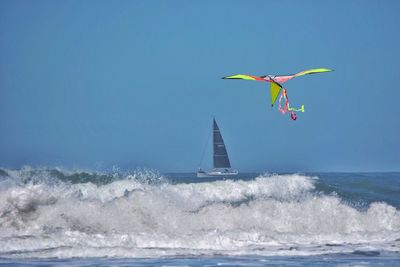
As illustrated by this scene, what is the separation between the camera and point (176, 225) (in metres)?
14.9

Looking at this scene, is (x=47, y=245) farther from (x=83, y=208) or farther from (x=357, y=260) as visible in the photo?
(x=357, y=260)

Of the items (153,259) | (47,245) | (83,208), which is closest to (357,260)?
(153,259)

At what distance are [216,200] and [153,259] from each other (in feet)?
28.4

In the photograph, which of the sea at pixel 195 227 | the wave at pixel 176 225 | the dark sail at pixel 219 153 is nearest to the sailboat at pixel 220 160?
the dark sail at pixel 219 153

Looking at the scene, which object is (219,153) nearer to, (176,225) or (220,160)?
(220,160)

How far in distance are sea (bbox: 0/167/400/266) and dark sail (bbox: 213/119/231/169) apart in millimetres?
16201

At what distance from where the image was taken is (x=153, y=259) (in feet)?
36.6

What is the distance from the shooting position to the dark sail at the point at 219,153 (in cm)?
3766

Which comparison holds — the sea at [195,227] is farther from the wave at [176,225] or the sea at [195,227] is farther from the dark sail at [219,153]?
the dark sail at [219,153]

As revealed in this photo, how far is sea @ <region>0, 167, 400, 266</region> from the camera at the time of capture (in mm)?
11359

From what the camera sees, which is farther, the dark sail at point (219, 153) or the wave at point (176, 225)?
the dark sail at point (219, 153)

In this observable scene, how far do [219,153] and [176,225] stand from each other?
77.2ft

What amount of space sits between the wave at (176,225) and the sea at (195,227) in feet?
0.07

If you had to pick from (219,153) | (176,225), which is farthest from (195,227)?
(219,153)
